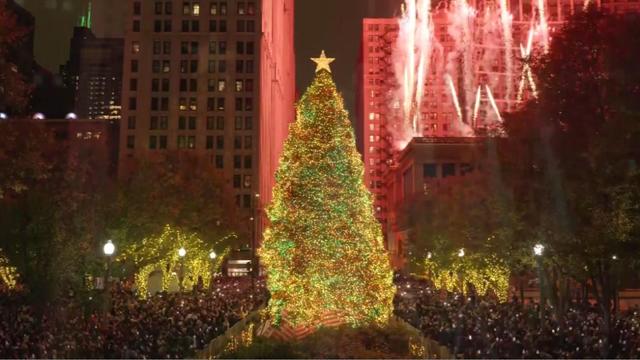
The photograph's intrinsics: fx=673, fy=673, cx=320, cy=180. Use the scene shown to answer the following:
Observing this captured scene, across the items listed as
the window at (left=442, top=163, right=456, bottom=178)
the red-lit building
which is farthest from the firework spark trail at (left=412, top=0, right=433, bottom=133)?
the window at (left=442, top=163, right=456, bottom=178)

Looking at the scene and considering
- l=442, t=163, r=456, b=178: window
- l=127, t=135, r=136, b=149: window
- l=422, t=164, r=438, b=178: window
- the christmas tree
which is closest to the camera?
A: the christmas tree

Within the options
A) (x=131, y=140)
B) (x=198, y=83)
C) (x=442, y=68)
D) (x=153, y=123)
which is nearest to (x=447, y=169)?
(x=198, y=83)

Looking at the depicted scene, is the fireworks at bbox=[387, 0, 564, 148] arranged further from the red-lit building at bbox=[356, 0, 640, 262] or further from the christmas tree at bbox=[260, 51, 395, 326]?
Answer: the christmas tree at bbox=[260, 51, 395, 326]

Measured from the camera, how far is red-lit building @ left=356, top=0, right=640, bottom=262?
128 metres

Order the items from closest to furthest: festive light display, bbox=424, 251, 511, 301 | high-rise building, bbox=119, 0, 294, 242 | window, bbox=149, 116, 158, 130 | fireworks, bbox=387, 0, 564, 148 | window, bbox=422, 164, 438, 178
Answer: festive light display, bbox=424, 251, 511, 301, window, bbox=422, 164, 438, 178, window, bbox=149, 116, 158, 130, high-rise building, bbox=119, 0, 294, 242, fireworks, bbox=387, 0, 564, 148

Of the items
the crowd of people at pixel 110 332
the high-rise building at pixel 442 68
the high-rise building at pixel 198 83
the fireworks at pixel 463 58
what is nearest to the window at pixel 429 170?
A: the high-rise building at pixel 442 68

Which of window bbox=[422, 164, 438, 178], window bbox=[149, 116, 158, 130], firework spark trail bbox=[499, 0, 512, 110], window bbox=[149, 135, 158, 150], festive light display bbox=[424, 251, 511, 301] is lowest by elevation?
festive light display bbox=[424, 251, 511, 301]

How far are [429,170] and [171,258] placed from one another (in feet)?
207

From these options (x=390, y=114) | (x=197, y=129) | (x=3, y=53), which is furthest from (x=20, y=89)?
(x=390, y=114)

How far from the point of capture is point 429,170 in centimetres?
10844

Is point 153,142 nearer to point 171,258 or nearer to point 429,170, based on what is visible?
point 429,170

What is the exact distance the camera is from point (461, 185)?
55.9 meters

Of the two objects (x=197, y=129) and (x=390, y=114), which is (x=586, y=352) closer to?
(x=197, y=129)

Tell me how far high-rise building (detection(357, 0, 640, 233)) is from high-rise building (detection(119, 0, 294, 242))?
30.3 m
